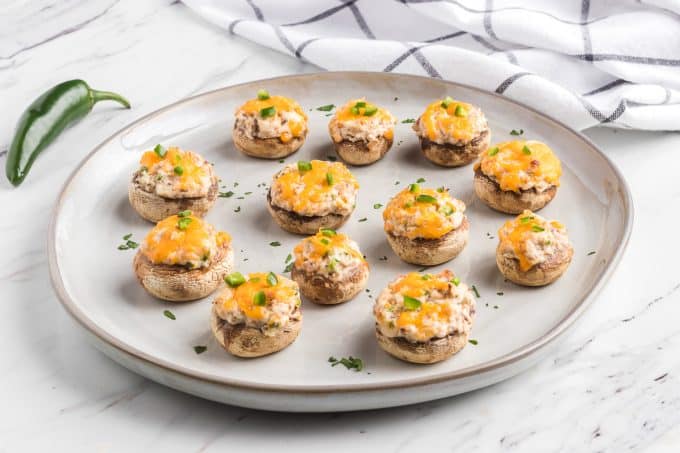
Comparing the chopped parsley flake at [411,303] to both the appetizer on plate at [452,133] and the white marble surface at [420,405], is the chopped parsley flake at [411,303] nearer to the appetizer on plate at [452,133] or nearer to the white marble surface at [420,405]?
the white marble surface at [420,405]

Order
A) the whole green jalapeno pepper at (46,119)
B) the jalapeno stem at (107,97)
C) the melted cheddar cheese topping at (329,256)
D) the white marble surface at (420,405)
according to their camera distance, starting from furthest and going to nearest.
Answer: the jalapeno stem at (107,97) → the whole green jalapeno pepper at (46,119) → the melted cheddar cheese topping at (329,256) → the white marble surface at (420,405)

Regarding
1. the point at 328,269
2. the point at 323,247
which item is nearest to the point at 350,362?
the point at 328,269

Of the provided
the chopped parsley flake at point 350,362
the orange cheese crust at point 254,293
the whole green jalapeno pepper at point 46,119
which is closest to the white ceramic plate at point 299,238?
the chopped parsley flake at point 350,362

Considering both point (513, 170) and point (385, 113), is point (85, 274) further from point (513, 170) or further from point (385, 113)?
point (513, 170)

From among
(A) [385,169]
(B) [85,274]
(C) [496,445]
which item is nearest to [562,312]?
(C) [496,445]

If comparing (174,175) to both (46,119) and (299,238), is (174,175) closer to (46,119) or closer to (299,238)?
(299,238)

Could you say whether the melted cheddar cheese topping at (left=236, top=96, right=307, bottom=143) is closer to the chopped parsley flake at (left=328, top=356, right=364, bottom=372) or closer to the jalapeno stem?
the jalapeno stem
